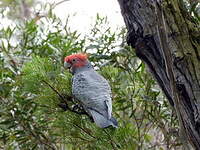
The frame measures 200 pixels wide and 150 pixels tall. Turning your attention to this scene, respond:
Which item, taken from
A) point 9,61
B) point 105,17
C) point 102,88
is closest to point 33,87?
point 102,88

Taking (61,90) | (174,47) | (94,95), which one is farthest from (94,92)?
(174,47)

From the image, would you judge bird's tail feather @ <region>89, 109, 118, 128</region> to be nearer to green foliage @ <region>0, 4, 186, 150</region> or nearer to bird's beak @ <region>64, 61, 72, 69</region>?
green foliage @ <region>0, 4, 186, 150</region>

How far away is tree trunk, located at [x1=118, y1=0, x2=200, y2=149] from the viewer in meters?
1.04

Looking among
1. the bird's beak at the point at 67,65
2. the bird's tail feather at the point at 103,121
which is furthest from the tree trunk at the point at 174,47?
the bird's beak at the point at 67,65

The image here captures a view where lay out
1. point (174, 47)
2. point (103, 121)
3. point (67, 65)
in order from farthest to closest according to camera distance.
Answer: point (67, 65) → point (103, 121) → point (174, 47)

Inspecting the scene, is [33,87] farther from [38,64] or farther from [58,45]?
[58,45]

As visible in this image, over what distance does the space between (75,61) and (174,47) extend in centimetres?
56

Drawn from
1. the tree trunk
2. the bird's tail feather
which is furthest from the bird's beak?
the tree trunk

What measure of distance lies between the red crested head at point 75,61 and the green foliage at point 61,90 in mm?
24

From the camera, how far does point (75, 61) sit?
5.12ft

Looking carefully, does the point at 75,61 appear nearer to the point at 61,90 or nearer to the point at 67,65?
the point at 67,65

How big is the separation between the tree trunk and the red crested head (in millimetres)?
458

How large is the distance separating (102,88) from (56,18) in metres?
0.52

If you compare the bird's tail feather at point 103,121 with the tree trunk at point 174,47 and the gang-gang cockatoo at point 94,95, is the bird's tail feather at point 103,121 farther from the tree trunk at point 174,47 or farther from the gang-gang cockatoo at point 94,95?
the tree trunk at point 174,47
